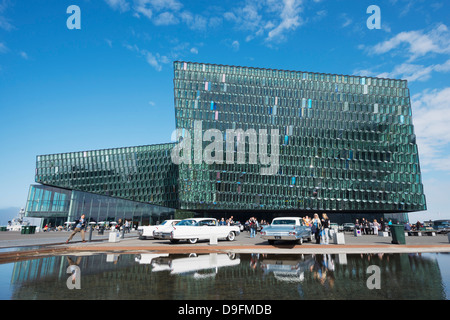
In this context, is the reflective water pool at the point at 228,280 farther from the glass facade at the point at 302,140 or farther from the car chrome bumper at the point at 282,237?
the glass facade at the point at 302,140

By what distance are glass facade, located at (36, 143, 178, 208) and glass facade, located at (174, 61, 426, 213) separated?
17447 millimetres

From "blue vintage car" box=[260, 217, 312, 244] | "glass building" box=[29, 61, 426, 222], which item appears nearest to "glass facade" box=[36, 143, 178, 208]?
"glass building" box=[29, 61, 426, 222]

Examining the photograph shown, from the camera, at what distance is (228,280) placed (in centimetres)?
708

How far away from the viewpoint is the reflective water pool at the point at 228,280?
5766 millimetres

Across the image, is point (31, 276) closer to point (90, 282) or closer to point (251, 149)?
point (90, 282)

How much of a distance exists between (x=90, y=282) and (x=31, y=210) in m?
84.8

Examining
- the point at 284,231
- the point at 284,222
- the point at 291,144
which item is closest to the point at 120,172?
the point at 291,144

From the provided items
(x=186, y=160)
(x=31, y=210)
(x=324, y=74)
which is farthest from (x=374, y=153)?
(x=31, y=210)

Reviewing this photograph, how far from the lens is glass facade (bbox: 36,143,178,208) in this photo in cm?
8169

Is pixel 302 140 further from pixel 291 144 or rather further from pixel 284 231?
pixel 284 231

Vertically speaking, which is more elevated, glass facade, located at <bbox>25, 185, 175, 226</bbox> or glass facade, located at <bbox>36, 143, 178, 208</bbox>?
glass facade, located at <bbox>36, 143, 178, 208</bbox>

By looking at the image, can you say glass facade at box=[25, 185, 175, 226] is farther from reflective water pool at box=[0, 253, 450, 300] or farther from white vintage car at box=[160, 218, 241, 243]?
reflective water pool at box=[0, 253, 450, 300]

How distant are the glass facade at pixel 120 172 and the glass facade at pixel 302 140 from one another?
17.4 meters
